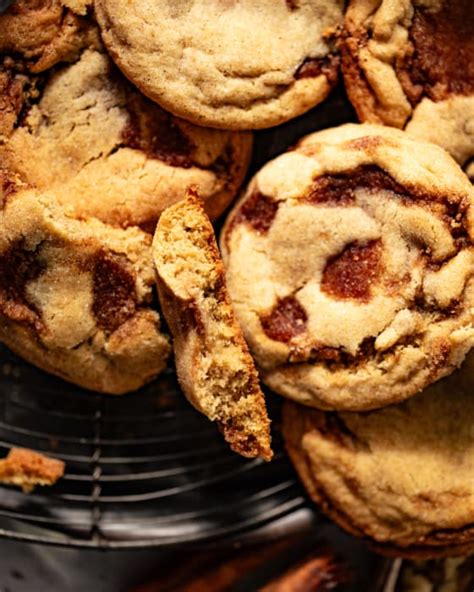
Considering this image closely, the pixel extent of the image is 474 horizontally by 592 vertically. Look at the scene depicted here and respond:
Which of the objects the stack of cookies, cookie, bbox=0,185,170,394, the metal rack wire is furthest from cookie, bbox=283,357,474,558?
cookie, bbox=0,185,170,394

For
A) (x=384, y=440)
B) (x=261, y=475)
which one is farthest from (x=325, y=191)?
(x=261, y=475)

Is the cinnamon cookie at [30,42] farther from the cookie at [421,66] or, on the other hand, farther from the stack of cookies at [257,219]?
the cookie at [421,66]

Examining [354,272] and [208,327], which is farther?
[354,272]

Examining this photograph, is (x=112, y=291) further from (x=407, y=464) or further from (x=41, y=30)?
(x=407, y=464)

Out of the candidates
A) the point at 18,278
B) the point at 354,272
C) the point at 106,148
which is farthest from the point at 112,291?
the point at 354,272

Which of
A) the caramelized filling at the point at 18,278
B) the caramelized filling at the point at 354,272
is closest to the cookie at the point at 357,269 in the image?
the caramelized filling at the point at 354,272

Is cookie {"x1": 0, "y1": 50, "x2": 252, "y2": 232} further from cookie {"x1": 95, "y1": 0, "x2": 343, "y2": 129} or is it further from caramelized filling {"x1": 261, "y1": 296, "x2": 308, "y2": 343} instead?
caramelized filling {"x1": 261, "y1": 296, "x2": 308, "y2": 343}

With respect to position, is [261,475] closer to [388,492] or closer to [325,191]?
[388,492]
